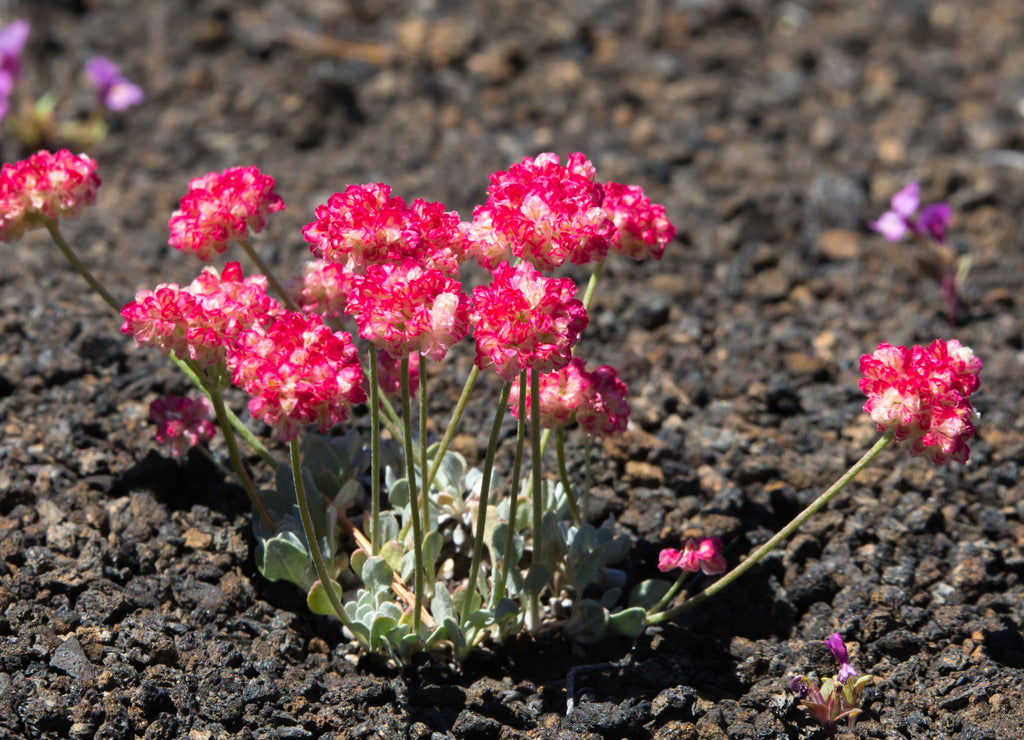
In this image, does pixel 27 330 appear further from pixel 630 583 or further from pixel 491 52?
pixel 491 52

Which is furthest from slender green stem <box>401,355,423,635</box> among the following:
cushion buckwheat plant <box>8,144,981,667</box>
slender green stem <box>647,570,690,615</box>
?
slender green stem <box>647,570,690,615</box>

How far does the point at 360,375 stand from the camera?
202 centimetres

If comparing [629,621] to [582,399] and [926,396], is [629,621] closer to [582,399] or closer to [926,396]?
[582,399]

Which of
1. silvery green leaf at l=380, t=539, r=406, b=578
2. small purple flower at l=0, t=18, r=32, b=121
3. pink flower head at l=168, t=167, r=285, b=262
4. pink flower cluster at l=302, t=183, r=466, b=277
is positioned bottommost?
silvery green leaf at l=380, t=539, r=406, b=578

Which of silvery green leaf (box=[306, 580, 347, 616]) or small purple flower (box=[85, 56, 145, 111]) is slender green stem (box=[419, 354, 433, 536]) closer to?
silvery green leaf (box=[306, 580, 347, 616])

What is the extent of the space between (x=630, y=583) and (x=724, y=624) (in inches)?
10.2

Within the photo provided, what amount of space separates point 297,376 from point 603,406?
739mm

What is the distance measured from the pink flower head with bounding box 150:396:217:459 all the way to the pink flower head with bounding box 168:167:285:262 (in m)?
0.52

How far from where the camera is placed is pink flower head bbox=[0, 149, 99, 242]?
2523 millimetres

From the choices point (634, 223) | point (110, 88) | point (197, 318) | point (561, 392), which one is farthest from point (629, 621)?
point (110, 88)

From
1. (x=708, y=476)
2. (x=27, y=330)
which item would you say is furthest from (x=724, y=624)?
(x=27, y=330)

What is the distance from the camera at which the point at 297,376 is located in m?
1.99

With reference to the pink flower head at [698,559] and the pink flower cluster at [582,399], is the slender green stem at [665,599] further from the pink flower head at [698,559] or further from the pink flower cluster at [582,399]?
the pink flower cluster at [582,399]

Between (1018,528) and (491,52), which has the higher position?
(491,52)
